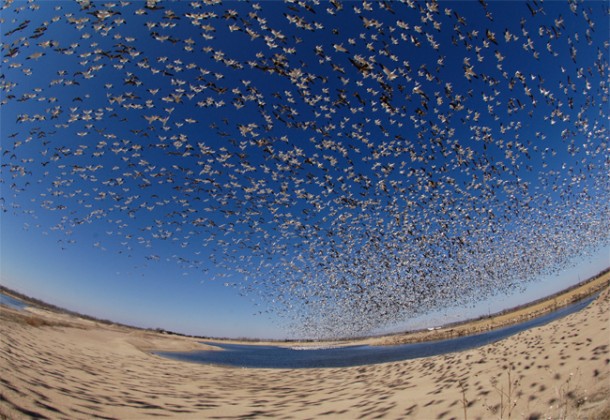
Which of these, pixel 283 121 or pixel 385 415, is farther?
pixel 283 121

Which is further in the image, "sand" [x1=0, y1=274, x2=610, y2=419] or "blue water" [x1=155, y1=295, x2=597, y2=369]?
"blue water" [x1=155, y1=295, x2=597, y2=369]

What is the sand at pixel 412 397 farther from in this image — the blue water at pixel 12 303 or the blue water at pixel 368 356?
the blue water at pixel 12 303

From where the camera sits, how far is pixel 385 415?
7.49 meters

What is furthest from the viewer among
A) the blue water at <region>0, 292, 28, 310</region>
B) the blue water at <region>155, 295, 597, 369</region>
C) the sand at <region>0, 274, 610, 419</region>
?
the blue water at <region>0, 292, 28, 310</region>

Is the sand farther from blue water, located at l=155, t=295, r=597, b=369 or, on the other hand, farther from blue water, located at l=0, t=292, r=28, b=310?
blue water, located at l=0, t=292, r=28, b=310

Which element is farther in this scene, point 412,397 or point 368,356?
point 368,356

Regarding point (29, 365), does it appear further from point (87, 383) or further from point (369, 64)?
point (369, 64)

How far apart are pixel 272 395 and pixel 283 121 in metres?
12.2

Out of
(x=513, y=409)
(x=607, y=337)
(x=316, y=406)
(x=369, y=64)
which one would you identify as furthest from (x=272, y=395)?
(x=369, y=64)

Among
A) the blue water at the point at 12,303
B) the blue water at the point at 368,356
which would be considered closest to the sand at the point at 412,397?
the blue water at the point at 368,356

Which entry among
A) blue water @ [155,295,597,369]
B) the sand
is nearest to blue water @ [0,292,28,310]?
blue water @ [155,295,597,369]

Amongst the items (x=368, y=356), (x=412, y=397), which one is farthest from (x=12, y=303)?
(x=412, y=397)

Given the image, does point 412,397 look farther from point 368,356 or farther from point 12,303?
point 12,303

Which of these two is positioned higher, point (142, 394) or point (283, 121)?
point (283, 121)
